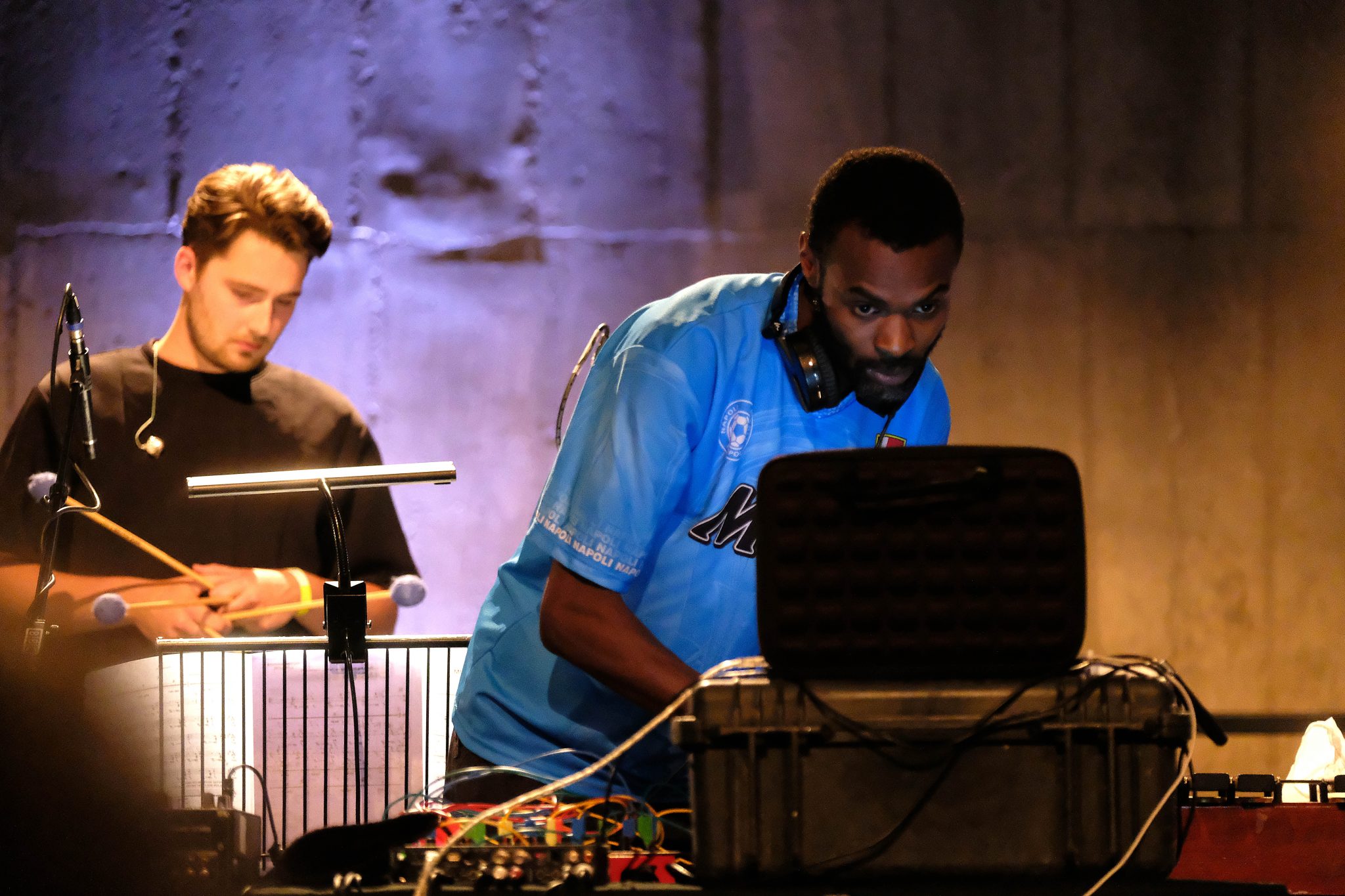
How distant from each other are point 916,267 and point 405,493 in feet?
7.97

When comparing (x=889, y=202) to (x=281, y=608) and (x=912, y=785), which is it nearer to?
(x=912, y=785)

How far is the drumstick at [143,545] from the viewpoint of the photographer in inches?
93.0

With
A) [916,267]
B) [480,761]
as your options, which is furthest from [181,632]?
[916,267]

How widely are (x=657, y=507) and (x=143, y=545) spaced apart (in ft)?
4.62

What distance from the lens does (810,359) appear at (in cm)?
163

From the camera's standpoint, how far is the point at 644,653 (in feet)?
4.70

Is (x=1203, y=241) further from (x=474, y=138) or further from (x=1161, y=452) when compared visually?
(x=474, y=138)

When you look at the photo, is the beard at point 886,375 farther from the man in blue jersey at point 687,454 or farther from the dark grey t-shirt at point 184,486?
the dark grey t-shirt at point 184,486

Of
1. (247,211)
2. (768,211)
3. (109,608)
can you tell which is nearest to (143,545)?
(109,608)

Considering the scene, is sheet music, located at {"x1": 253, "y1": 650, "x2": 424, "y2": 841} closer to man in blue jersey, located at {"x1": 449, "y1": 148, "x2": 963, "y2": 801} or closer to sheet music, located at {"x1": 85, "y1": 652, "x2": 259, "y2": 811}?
sheet music, located at {"x1": 85, "y1": 652, "x2": 259, "y2": 811}

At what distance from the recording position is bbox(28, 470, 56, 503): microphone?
2430mm

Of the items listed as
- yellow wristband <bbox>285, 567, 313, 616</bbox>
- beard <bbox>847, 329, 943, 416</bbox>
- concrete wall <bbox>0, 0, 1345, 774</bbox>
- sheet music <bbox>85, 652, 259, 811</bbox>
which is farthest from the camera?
concrete wall <bbox>0, 0, 1345, 774</bbox>

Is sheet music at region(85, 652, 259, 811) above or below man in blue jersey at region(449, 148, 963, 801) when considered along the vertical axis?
below

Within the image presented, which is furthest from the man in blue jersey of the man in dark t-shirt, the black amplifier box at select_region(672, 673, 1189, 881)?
the man in dark t-shirt
